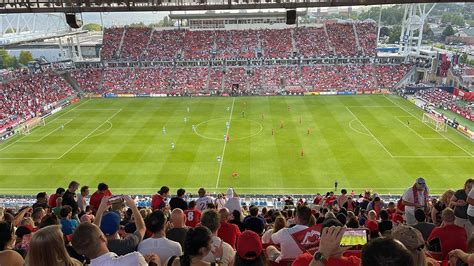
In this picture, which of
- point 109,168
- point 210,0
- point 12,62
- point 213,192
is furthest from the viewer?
point 12,62

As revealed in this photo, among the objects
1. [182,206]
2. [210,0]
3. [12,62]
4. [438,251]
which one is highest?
[210,0]

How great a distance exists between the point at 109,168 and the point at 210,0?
19441 mm

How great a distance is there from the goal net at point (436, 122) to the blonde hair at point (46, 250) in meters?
39.6

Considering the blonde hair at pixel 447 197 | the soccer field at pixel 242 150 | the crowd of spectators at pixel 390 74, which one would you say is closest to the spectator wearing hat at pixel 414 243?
the blonde hair at pixel 447 197

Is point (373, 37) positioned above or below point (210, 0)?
below

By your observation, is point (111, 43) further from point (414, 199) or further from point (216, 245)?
point (216, 245)

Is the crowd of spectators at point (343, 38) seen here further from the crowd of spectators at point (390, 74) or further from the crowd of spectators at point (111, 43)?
the crowd of spectators at point (111, 43)

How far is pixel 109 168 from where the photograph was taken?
29.8 m

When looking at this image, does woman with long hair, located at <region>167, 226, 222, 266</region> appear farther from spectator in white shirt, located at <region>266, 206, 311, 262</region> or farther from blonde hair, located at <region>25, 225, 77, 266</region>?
spectator in white shirt, located at <region>266, 206, 311, 262</region>

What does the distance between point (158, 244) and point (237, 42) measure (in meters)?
63.1

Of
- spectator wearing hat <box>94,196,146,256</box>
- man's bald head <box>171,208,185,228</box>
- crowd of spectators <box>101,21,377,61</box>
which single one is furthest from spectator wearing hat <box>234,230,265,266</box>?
crowd of spectators <box>101,21,377,61</box>

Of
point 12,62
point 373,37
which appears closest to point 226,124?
point 373,37

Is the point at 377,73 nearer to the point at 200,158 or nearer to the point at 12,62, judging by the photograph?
the point at 200,158

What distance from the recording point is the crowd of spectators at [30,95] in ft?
140
